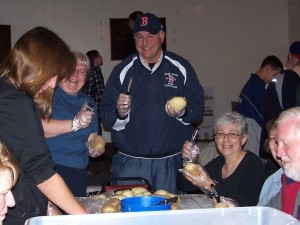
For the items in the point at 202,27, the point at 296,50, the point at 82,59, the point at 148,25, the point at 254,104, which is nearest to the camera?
the point at 82,59

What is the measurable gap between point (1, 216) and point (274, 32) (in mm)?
7767

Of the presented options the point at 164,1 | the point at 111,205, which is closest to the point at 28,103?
the point at 111,205

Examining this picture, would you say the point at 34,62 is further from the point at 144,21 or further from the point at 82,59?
the point at 144,21

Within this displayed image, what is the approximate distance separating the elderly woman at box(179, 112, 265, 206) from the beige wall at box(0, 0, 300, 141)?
18.4 ft

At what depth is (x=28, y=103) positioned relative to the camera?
1848mm

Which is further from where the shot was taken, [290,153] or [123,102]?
[123,102]

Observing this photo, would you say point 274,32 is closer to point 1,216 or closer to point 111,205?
point 111,205

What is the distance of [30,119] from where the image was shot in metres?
1.84

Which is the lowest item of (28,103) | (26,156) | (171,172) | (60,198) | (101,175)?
(101,175)

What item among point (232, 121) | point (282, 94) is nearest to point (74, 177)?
point (232, 121)

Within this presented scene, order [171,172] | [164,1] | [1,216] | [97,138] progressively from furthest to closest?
[164,1], [171,172], [97,138], [1,216]

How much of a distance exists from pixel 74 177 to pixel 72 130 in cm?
31

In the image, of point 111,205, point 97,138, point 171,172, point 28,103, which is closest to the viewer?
point 28,103

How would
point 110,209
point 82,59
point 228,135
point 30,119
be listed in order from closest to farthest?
point 30,119, point 110,209, point 228,135, point 82,59
